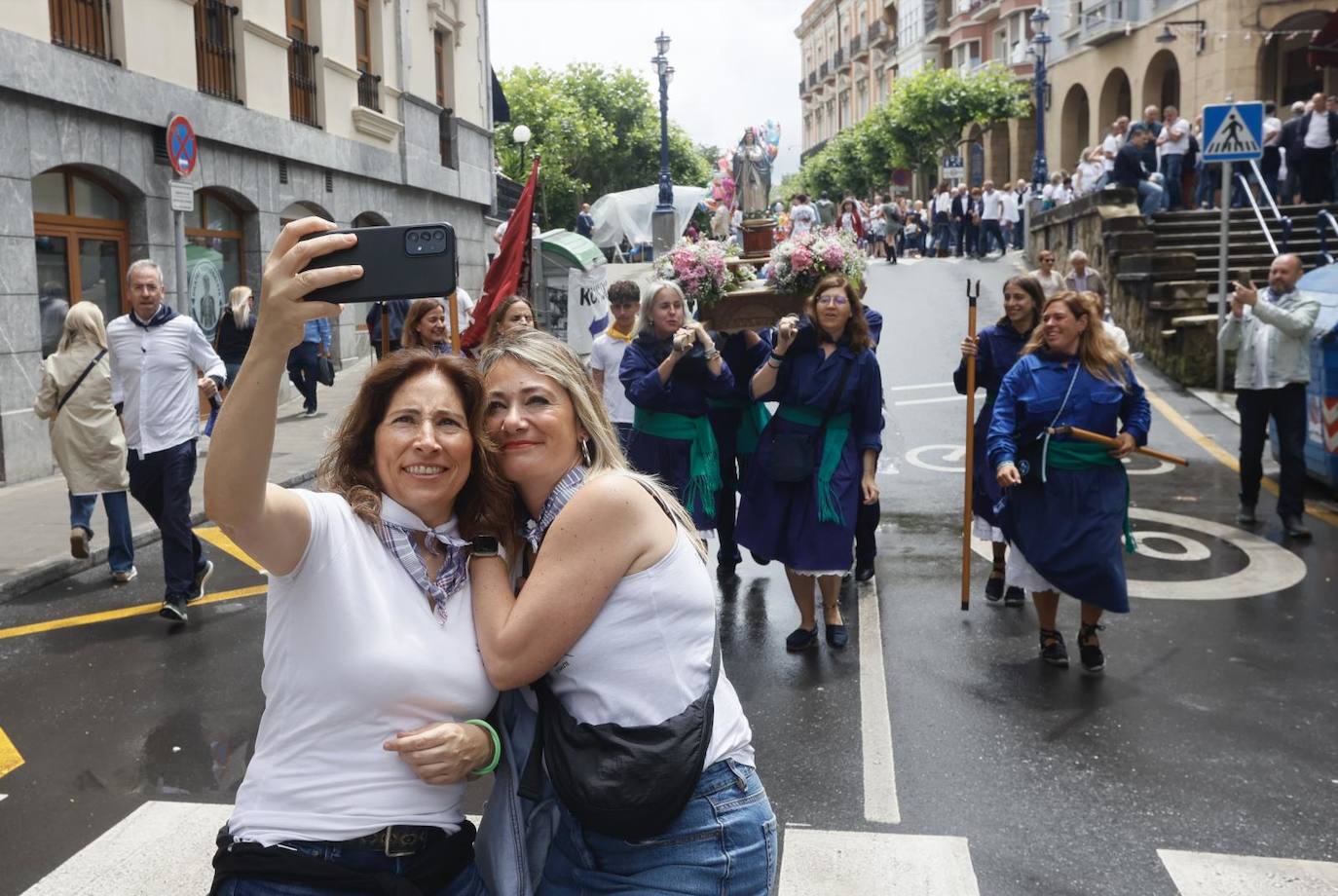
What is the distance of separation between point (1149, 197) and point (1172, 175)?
7.09 feet

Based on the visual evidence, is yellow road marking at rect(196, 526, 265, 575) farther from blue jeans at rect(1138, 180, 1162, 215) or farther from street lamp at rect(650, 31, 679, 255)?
street lamp at rect(650, 31, 679, 255)

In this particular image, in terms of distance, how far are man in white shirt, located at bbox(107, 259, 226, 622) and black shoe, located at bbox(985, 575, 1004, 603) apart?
4.73 m

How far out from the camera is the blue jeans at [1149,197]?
20.9m

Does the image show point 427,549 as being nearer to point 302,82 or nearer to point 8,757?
point 8,757

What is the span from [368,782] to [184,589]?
5462 millimetres

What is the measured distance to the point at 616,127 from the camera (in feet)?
219

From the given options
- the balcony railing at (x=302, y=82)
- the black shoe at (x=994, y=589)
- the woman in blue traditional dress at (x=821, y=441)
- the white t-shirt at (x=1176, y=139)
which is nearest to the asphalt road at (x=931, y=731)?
the black shoe at (x=994, y=589)

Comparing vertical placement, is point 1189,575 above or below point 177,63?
below

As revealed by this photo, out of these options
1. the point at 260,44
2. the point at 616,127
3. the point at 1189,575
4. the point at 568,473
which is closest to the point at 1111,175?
the point at 260,44

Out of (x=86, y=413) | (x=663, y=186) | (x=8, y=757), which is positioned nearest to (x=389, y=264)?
(x=8, y=757)

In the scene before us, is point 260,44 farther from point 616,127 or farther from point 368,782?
point 616,127

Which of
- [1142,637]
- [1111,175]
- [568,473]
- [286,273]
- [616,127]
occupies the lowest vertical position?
[1142,637]

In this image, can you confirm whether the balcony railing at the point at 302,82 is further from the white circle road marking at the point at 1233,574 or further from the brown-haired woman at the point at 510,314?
the white circle road marking at the point at 1233,574

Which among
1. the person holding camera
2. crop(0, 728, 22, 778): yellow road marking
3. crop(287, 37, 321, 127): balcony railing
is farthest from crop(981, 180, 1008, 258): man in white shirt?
crop(0, 728, 22, 778): yellow road marking
